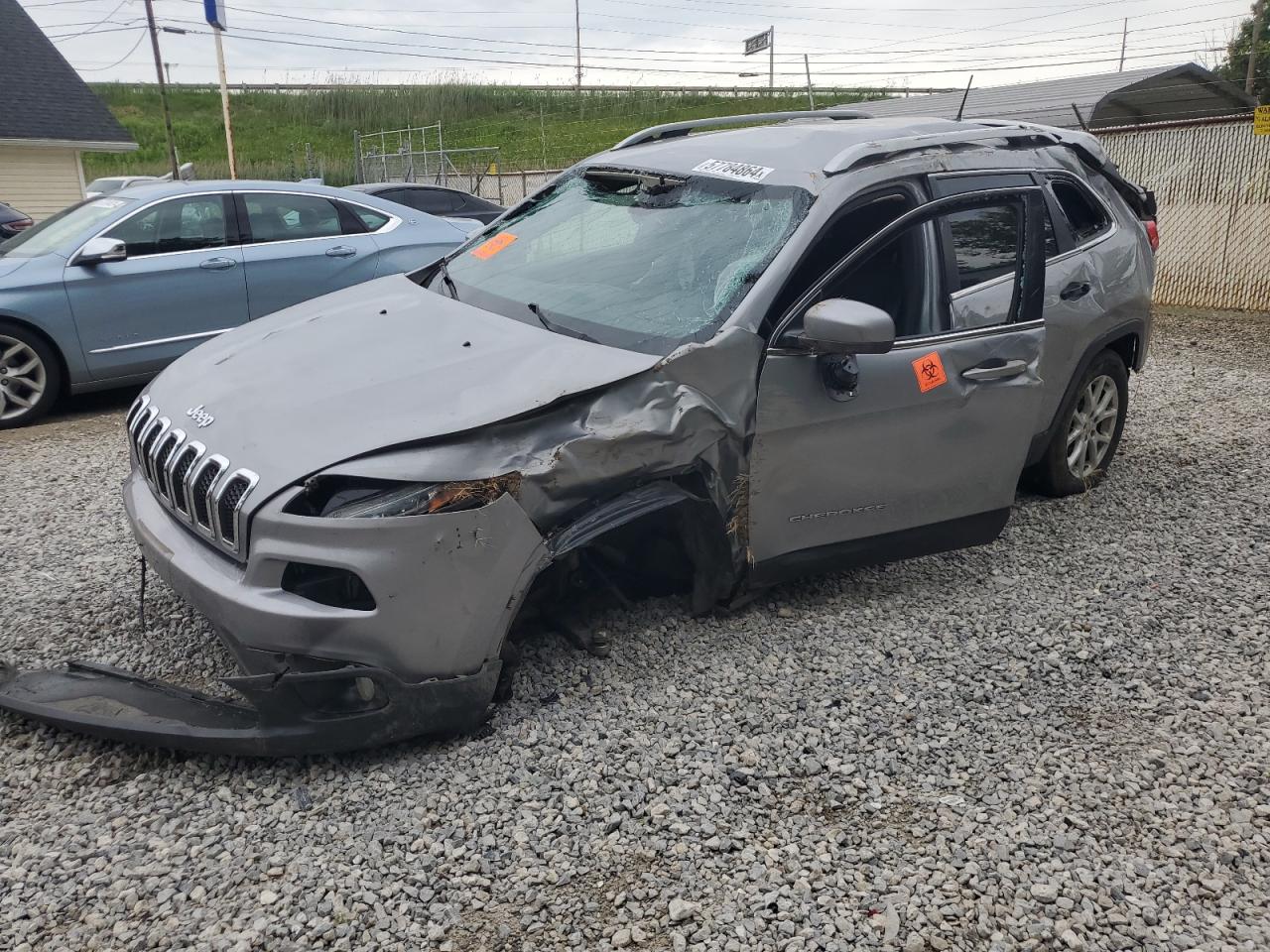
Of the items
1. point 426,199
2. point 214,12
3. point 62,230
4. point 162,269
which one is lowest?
point 426,199

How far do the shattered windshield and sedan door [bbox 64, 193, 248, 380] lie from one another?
400cm

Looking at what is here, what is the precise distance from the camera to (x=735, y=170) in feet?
13.2

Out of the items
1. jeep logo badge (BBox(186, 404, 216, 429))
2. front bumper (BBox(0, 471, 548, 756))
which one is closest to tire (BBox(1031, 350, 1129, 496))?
front bumper (BBox(0, 471, 548, 756))

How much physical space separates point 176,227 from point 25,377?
1.51m

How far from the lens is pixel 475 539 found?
9.47 feet

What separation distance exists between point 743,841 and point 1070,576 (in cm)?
243

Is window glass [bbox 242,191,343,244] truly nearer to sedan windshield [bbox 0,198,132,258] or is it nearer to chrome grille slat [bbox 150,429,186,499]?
sedan windshield [bbox 0,198,132,258]

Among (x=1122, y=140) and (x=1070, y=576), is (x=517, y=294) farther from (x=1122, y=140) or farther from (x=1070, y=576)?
(x=1122, y=140)

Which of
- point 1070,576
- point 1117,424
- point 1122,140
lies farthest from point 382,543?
point 1122,140

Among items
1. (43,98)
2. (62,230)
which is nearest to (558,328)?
(62,230)

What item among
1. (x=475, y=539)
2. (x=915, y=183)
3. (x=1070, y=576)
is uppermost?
(x=915, y=183)

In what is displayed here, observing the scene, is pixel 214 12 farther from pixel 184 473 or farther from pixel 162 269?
pixel 184 473

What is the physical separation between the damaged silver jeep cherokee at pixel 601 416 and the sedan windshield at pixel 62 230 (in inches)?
174

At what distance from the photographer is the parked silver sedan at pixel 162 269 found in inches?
286
